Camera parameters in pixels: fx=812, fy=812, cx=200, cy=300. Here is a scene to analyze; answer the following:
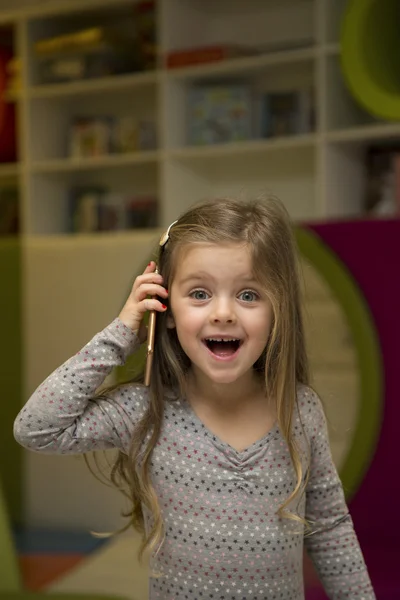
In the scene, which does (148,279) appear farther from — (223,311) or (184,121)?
(184,121)

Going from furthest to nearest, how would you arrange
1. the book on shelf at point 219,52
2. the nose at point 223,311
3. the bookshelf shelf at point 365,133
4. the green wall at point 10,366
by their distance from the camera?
the book on shelf at point 219,52 → the bookshelf shelf at point 365,133 → the green wall at point 10,366 → the nose at point 223,311

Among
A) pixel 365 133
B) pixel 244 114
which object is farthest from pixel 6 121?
pixel 365 133

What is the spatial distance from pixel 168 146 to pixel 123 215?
505 millimetres

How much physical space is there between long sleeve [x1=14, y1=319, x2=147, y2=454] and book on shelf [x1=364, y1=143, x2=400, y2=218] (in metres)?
2.11

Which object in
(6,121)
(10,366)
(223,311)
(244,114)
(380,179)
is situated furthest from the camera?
(6,121)

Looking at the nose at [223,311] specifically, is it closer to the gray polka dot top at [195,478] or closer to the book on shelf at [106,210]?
the gray polka dot top at [195,478]

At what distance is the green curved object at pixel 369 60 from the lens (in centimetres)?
229

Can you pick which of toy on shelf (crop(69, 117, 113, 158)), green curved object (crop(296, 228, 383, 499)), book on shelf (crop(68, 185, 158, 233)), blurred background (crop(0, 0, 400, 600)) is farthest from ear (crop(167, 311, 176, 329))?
toy on shelf (crop(69, 117, 113, 158))

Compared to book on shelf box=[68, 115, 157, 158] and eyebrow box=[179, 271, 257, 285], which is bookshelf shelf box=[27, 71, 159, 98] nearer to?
book on shelf box=[68, 115, 157, 158]

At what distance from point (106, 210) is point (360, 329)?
1.95 meters

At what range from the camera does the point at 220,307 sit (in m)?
0.88

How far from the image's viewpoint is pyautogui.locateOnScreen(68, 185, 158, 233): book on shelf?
3.57 metres

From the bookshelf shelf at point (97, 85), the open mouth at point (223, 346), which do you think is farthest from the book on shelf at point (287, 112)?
the open mouth at point (223, 346)

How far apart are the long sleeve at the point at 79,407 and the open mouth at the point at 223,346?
0.31 ft
